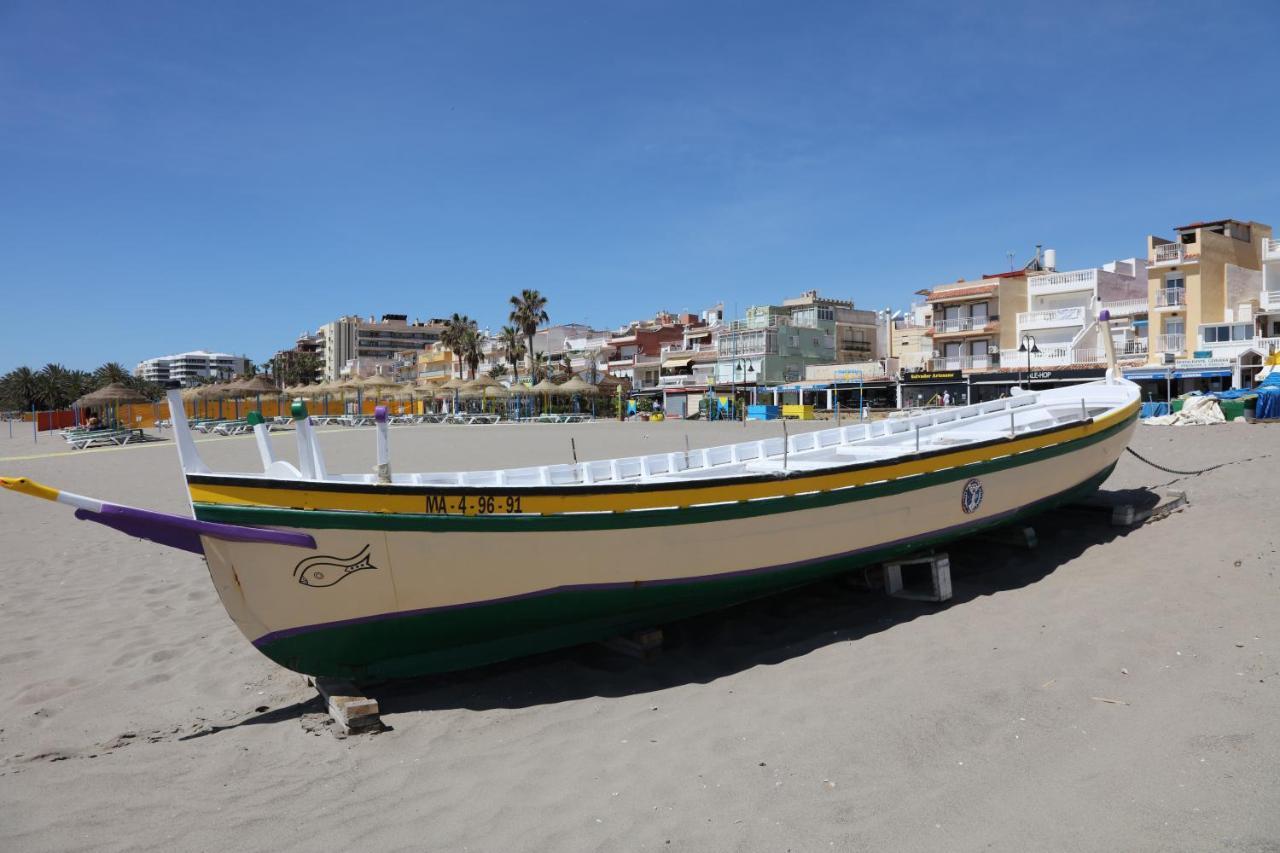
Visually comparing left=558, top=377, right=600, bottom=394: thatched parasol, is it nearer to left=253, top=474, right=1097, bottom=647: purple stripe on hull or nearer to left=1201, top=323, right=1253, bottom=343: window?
left=1201, top=323, right=1253, bottom=343: window

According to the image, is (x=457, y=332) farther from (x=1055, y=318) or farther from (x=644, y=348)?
(x=1055, y=318)

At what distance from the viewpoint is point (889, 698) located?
14.6ft

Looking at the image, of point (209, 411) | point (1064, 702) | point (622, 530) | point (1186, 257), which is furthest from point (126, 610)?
point (209, 411)

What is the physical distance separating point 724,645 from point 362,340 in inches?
4971

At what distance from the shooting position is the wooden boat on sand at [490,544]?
4.46 meters

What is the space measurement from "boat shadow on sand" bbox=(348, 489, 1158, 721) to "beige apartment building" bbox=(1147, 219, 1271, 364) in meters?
35.5

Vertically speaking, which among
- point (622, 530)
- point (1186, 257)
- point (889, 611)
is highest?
point (1186, 257)

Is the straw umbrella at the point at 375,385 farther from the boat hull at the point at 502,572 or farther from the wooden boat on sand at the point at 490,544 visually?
the boat hull at the point at 502,572

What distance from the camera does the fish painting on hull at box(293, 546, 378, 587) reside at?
454 centimetres

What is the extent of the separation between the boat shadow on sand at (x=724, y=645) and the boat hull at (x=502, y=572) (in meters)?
0.23

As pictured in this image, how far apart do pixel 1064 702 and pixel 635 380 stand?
64.2 meters

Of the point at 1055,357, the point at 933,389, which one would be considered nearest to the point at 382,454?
the point at 1055,357

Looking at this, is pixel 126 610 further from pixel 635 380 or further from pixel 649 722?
pixel 635 380

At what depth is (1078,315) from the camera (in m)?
41.0
